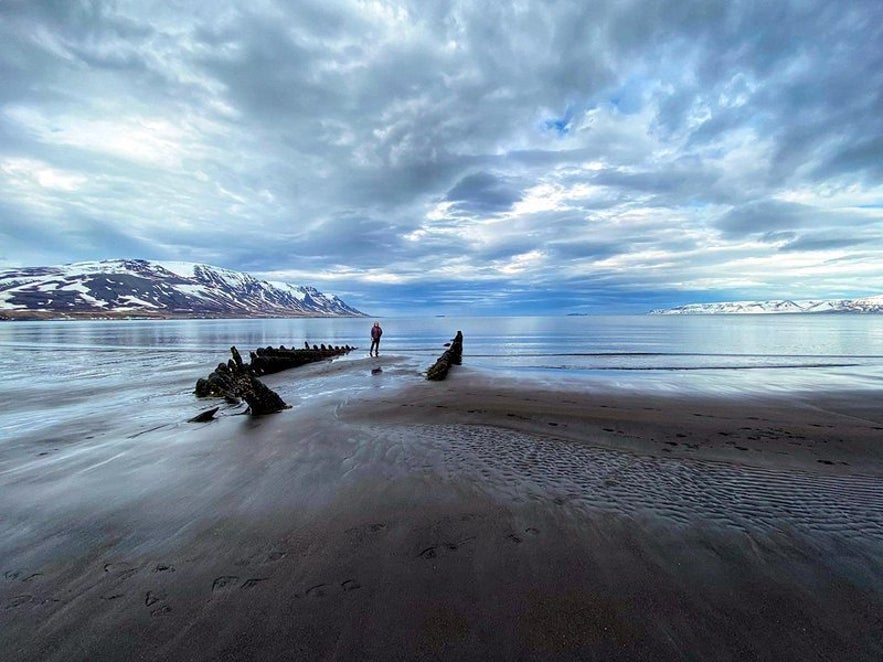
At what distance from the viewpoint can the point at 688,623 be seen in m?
3.25

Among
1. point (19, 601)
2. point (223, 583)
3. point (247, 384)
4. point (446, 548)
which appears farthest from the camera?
point (247, 384)

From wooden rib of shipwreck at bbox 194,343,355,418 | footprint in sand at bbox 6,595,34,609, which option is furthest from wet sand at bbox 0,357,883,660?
wooden rib of shipwreck at bbox 194,343,355,418

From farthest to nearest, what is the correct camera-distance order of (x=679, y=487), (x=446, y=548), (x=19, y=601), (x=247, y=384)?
(x=247, y=384)
(x=679, y=487)
(x=446, y=548)
(x=19, y=601)

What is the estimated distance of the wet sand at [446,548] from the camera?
3135 millimetres

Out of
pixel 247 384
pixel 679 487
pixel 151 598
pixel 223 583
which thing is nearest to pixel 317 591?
pixel 223 583

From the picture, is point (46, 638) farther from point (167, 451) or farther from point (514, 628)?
point (167, 451)

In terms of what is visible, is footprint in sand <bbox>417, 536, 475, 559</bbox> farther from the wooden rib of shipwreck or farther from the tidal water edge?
the wooden rib of shipwreck

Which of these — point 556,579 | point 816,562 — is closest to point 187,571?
point 556,579

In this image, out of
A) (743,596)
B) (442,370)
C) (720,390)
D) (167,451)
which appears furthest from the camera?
(442,370)

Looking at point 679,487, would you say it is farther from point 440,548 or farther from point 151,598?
point 151,598

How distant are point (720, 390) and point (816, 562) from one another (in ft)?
44.7

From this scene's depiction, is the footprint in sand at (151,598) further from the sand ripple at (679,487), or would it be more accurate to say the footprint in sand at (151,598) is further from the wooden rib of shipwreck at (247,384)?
the wooden rib of shipwreck at (247,384)

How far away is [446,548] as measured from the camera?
4461 millimetres

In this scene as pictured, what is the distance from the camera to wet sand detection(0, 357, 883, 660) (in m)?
3.13
